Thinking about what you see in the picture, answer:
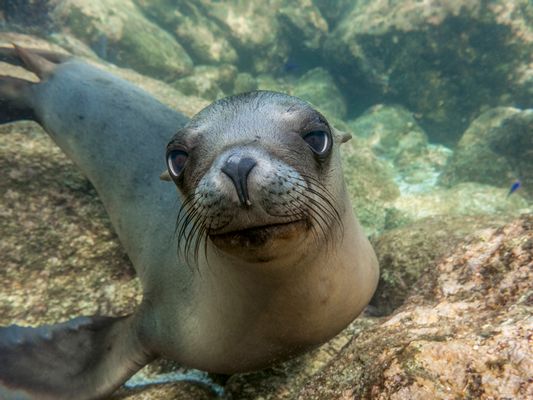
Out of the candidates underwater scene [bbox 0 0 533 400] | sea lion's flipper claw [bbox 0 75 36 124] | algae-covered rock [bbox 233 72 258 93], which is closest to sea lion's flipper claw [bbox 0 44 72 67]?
underwater scene [bbox 0 0 533 400]

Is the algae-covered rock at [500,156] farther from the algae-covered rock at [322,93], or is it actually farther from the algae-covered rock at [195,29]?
the algae-covered rock at [195,29]

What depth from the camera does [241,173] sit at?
4.00 feet

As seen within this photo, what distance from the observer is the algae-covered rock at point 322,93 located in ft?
39.8

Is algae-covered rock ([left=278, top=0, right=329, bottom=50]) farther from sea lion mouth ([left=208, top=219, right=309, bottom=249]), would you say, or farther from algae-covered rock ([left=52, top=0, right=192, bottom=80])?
sea lion mouth ([left=208, top=219, right=309, bottom=249])

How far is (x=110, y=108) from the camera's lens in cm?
333

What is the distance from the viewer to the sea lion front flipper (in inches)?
82.2

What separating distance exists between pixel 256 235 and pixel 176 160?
0.61 m

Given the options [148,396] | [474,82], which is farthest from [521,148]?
[148,396]

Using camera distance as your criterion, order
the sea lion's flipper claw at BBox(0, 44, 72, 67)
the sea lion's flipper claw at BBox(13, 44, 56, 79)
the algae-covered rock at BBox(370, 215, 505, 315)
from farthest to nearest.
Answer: the sea lion's flipper claw at BBox(0, 44, 72, 67)
the sea lion's flipper claw at BBox(13, 44, 56, 79)
the algae-covered rock at BBox(370, 215, 505, 315)

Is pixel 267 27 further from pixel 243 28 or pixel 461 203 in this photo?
pixel 461 203

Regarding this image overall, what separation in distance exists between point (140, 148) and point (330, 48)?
10771 millimetres

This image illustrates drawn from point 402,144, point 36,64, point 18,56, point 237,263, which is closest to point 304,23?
point 402,144

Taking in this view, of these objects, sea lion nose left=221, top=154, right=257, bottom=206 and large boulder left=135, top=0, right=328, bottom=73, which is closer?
sea lion nose left=221, top=154, right=257, bottom=206

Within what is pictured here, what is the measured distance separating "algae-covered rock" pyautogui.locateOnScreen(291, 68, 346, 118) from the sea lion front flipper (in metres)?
10.2
